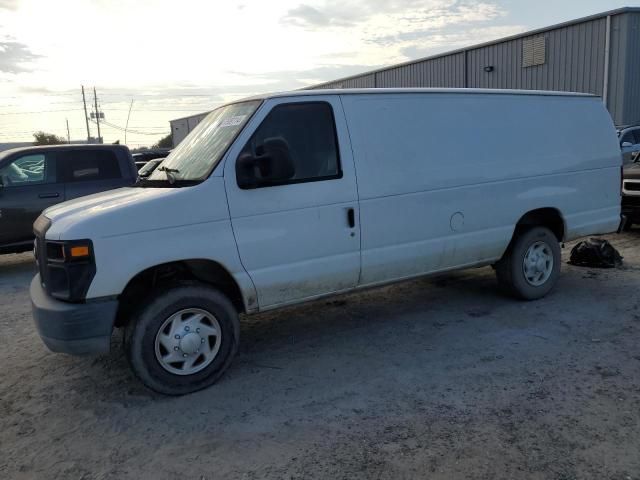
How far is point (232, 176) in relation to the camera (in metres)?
3.85

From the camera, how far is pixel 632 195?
834 cm

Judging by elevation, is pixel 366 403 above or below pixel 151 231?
below

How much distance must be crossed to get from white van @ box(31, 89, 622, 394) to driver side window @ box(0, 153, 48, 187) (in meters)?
4.59

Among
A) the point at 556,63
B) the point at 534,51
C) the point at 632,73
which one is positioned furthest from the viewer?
the point at 534,51

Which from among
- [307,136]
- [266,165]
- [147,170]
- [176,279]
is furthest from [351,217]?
[147,170]

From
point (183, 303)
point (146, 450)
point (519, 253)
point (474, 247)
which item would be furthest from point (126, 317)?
point (519, 253)

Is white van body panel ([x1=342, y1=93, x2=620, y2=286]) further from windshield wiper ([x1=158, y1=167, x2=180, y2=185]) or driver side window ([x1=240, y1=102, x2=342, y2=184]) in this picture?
windshield wiper ([x1=158, y1=167, x2=180, y2=185])

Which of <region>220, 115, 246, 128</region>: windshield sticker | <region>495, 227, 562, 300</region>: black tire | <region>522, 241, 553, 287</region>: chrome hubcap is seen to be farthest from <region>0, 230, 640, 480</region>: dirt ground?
<region>220, 115, 246, 128</region>: windshield sticker

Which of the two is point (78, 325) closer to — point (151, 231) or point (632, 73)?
point (151, 231)

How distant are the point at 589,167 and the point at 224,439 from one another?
15.3ft

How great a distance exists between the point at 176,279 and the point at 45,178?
5.41 metres

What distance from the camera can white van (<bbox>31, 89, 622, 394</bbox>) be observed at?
3568mm

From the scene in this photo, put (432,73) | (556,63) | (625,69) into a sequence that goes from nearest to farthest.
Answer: (625,69), (556,63), (432,73)

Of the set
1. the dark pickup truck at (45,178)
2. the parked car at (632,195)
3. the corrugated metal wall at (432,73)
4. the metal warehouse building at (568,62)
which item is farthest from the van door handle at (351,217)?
the corrugated metal wall at (432,73)
